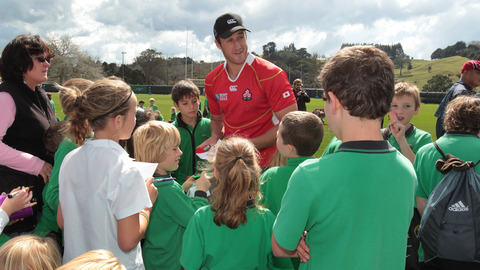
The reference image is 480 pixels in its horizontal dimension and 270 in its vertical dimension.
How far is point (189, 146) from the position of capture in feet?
13.7

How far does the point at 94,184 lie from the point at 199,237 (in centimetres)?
73

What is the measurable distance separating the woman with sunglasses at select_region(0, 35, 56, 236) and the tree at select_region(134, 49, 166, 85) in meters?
90.8

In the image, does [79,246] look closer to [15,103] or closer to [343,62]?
[15,103]

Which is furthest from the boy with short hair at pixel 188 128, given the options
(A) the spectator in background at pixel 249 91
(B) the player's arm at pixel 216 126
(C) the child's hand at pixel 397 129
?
(C) the child's hand at pixel 397 129

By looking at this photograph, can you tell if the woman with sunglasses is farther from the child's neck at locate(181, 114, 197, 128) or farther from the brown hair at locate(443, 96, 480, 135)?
the brown hair at locate(443, 96, 480, 135)

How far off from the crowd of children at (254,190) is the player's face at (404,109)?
0.04ft

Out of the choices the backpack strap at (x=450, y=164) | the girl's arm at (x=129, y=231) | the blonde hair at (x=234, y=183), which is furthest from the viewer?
the backpack strap at (x=450, y=164)

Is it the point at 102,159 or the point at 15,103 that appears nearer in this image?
the point at 102,159

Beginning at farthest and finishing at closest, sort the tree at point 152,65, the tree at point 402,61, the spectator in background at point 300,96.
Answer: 1. the tree at point 402,61
2. the tree at point 152,65
3. the spectator in background at point 300,96

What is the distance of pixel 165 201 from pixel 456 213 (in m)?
2.26

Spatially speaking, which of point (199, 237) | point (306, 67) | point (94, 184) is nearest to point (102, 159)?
point (94, 184)

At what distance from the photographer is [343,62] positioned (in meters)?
1.41

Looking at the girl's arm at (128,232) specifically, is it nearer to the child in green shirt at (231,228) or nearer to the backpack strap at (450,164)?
the child in green shirt at (231,228)

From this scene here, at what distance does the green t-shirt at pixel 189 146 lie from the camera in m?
4.11
